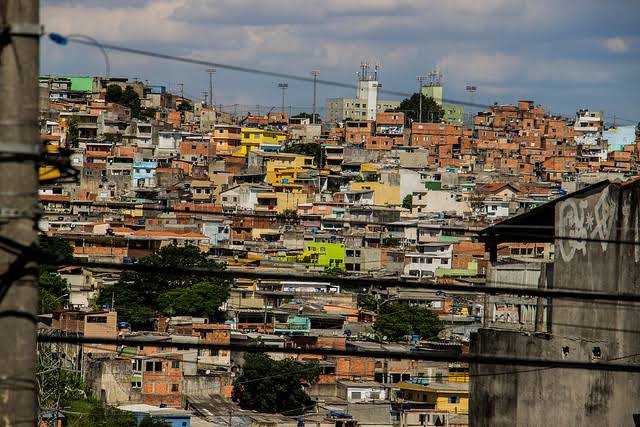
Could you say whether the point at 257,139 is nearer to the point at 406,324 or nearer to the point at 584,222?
the point at 406,324

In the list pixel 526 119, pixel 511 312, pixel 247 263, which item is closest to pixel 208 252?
pixel 247 263

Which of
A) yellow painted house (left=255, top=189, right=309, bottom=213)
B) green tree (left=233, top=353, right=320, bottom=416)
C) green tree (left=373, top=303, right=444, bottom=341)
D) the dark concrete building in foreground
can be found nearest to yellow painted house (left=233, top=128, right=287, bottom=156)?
yellow painted house (left=255, top=189, right=309, bottom=213)

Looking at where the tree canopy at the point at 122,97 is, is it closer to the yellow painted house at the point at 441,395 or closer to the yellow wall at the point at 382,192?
the yellow wall at the point at 382,192

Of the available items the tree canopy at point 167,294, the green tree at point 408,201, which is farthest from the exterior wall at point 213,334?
the green tree at point 408,201

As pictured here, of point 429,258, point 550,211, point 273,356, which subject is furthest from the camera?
point 429,258

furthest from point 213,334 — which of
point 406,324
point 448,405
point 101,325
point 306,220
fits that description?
point 306,220

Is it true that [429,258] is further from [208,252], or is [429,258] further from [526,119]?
[526,119]
